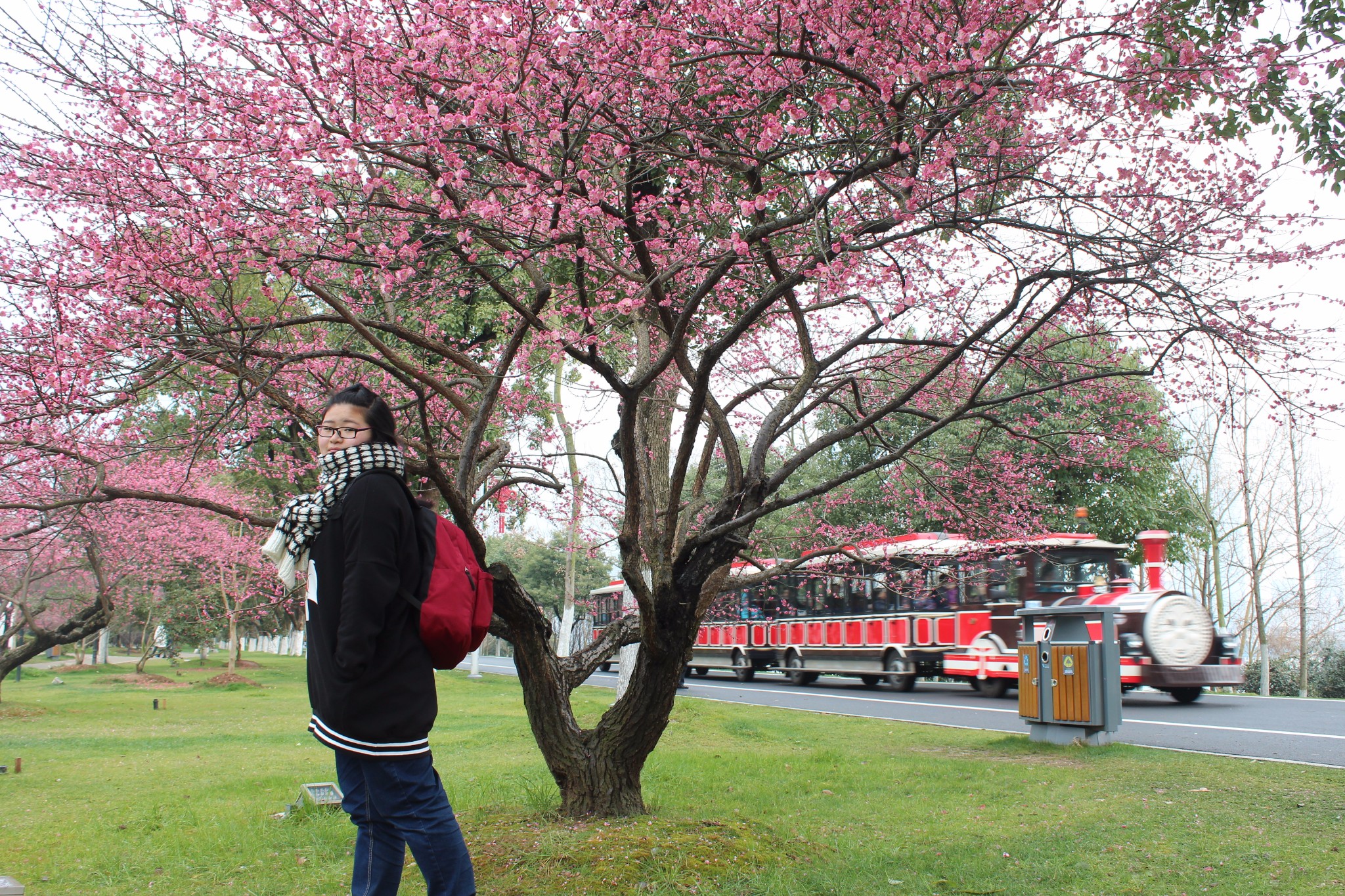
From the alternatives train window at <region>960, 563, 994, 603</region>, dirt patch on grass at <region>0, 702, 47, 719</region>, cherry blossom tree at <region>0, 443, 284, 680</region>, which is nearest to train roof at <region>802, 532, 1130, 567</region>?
train window at <region>960, 563, 994, 603</region>

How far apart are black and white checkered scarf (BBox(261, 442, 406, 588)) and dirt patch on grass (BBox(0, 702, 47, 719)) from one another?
52.6 ft

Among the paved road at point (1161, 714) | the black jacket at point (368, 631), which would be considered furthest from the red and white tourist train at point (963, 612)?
the black jacket at point (368, 631)

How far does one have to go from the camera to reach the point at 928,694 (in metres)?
19.0

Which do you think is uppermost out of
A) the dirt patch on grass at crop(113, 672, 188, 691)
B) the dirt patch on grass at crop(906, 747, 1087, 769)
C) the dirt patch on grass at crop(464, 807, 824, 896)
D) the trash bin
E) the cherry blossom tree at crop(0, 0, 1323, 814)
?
the cherry blossom tree at crop(0, 0, 1323, 814)

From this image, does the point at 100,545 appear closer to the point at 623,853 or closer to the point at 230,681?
the point at 230,681

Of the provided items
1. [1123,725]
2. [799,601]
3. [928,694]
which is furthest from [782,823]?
[799,601]

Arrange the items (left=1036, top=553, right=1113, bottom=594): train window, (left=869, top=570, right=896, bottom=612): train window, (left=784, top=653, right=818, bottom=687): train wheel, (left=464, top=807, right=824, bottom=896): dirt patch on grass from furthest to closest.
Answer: (left=784, top=653, right=818, bottom=687): train wheel → (left=869, top=570, right=896, bottom=612): train window → (left=1036, top=553, right=1113, bottom=594): train window → (left=464, top=807, right=824, bottom=896): dirt patch on grass

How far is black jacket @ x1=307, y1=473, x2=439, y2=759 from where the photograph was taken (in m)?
2.82

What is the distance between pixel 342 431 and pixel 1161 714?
1362 cm

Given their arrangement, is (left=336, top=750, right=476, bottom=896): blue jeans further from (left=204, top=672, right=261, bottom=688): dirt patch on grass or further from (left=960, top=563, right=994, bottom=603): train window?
(left=204, top=672, right=261, bottom=688): dirt patch on grass

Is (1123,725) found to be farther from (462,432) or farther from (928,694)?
(462,432)

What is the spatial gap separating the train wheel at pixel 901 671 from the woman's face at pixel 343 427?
18.2 m

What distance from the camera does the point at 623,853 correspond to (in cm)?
465

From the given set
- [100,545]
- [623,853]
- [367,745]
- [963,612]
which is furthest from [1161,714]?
[100,545]
